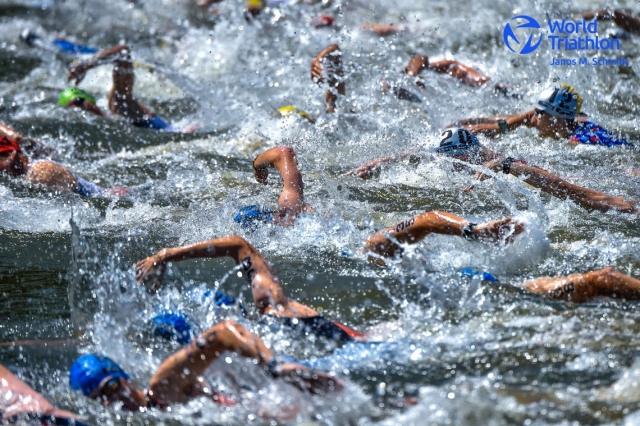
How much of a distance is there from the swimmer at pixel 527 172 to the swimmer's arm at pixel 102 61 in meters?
4.34

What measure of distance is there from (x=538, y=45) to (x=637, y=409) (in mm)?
8013

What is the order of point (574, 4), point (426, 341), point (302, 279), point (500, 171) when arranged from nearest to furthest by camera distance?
point (426, 341) → point (302, 279) → point (500, 171) → point (574, 4)

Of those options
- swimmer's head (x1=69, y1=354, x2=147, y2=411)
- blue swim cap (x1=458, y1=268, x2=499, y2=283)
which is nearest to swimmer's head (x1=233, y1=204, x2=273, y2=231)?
blue swim cap (x1=458, y1=268, x2=499, y2=283)

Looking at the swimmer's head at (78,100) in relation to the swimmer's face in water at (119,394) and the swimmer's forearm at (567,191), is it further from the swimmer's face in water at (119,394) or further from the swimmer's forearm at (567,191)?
the swimmer's face in water at (119,394)

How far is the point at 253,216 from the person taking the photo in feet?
18.8

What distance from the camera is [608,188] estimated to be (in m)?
6.71

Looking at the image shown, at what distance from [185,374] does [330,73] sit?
551 centimetres

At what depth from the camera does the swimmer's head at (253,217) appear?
5.73m

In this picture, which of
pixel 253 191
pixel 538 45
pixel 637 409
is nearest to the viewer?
pixel 637 409

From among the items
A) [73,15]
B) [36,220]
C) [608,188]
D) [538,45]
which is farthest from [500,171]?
[73,15]

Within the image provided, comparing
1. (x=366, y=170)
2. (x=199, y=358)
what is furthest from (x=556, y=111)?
(x=199, y=358)

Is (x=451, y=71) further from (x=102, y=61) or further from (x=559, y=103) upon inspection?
(x=102, y=61)

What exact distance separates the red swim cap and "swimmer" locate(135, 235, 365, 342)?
10.4ft

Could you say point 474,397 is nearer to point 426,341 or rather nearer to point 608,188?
point 426,341
